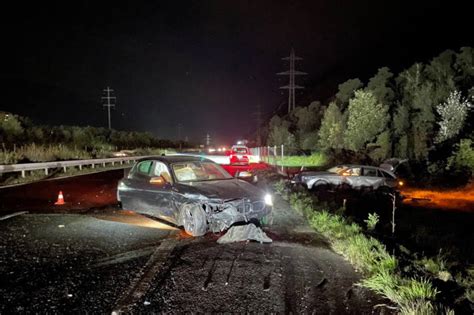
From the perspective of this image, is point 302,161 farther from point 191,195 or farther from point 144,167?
point 191,195

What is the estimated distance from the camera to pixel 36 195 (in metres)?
14.4

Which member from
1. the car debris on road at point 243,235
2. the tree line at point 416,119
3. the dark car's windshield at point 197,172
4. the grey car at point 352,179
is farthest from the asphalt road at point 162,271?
the tree line at point 416,119

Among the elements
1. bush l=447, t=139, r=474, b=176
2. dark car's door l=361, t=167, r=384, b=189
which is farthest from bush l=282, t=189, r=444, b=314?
bush l=447, t=139, r=474, b=176

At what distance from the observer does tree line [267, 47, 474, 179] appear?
2411 cm

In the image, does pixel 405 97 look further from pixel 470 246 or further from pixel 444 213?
pixel 470 246

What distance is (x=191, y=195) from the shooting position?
26.9 ft

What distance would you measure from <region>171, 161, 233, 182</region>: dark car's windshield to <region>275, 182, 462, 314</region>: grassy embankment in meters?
2.52

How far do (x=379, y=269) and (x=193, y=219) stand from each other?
3.74 meters

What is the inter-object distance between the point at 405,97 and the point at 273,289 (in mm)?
33613

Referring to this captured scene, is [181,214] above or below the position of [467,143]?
below

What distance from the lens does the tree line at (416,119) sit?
79.1 ft

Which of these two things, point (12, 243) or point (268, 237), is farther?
point (268, 237)

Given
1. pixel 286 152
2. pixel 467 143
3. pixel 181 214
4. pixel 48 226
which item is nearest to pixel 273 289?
pixel 181 214

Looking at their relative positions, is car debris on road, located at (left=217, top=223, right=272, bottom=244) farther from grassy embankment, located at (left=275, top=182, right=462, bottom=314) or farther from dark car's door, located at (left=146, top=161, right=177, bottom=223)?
dark car's door, located at (left=146, top=161, right=177, bottom=223)
